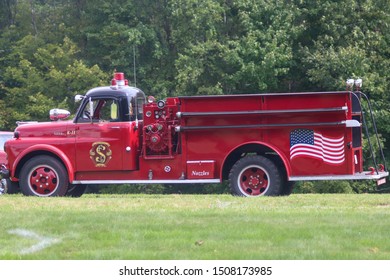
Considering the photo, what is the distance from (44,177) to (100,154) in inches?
50.7

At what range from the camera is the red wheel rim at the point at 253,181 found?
16.1 meters

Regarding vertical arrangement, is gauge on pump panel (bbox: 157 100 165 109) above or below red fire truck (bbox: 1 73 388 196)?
above

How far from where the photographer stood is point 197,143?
16.3 m

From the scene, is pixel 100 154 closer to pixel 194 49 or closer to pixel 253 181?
pixel 253 181

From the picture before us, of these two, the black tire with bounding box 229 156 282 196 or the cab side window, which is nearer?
the black tire with bounding box 229 156 282 196

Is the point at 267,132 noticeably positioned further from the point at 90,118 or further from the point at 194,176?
the point at 90,118

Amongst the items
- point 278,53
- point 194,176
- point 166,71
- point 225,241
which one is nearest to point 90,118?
point 194,176

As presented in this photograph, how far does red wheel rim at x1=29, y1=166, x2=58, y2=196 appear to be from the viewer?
17.1 metres

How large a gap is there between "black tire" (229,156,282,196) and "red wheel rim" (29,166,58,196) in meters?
3.65

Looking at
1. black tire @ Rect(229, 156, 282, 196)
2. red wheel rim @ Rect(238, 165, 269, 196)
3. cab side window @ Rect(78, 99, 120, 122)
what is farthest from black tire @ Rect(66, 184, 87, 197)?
red wheel rim @ Rect(238, 165, 269, 196)

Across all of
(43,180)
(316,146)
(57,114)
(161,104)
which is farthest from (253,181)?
(57,114)

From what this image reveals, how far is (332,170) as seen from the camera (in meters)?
15.8

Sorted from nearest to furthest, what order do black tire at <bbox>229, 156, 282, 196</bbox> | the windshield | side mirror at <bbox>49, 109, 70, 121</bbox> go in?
black tire at <bbox>229, 156, 282, 196</bbox> → side mirror at <bbox>49, 109, 70, 121</bbox> → the windshield

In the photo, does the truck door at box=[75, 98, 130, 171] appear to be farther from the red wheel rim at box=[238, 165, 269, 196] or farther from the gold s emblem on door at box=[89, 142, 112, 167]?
the red wheel rim at box=[238, 165, 269, 196]
